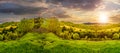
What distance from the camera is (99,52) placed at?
148500 millimetres

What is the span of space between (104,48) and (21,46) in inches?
2021

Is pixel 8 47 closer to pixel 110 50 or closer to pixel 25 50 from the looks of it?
pixel 25 50

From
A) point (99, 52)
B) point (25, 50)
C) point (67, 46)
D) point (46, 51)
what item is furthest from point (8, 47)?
point (99, 52)

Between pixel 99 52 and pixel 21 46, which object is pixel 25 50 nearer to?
pixel 21 46

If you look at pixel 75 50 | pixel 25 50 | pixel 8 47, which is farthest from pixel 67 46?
pixel 8 47

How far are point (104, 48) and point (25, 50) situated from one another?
4851 centimetres

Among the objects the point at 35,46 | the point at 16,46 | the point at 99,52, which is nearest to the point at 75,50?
the point at 99,52

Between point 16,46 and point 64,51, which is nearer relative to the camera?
point 64,51

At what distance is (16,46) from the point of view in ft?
525

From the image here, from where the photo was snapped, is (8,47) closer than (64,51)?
No

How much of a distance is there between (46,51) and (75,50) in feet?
57.3

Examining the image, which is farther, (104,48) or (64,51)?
(104,48)

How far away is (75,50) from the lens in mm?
152875

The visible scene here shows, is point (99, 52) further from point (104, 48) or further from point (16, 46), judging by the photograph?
point (16, 46)
